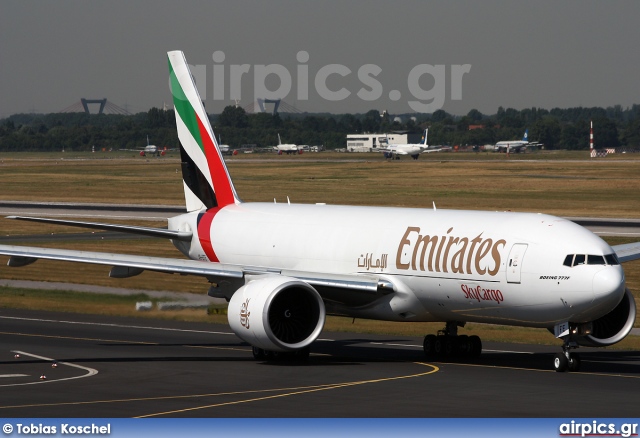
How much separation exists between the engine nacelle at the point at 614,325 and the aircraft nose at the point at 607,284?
126 inches

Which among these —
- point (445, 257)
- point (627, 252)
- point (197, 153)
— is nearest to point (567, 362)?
point (445, 257)

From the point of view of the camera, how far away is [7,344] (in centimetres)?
4219

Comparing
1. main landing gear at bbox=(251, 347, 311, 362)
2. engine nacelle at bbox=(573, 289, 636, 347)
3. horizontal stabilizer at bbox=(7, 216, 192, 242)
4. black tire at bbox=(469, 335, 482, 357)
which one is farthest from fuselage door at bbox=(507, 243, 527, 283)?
horizontal stabilizer at bbox=(7, 216, 192, 242)

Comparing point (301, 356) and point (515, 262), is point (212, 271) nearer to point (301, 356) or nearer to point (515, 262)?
point (301, 356)

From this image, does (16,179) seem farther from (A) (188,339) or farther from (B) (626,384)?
(B) (626,384)

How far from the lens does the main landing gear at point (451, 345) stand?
1512 inches

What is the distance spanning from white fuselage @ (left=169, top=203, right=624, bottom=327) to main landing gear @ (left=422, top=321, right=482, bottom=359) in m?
1.39

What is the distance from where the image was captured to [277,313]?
36.5 meters

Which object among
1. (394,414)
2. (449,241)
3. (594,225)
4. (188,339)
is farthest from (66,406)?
(594,225)

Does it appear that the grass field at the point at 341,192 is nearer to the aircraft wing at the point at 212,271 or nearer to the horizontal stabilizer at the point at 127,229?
the horizontal stabilizer at the point at 127,229

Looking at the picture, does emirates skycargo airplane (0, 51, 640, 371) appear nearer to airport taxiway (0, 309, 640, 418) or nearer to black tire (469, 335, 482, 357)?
black tire (469, 335, 482, 357)

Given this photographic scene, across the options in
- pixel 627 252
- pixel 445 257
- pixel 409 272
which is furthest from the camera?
pixel 627 252

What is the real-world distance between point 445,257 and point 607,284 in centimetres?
547

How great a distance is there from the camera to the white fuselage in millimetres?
32844
